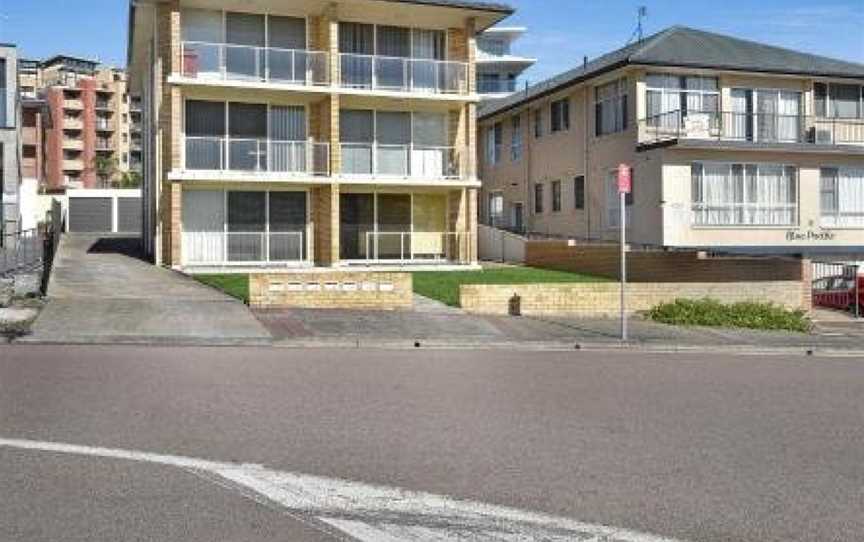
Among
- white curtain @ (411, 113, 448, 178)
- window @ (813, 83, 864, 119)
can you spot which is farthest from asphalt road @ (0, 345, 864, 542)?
window @ (813, 83, 864, 119)

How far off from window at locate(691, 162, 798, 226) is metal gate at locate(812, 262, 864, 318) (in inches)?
127

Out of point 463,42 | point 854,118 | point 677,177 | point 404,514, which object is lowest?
point 404,514

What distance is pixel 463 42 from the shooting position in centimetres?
3428

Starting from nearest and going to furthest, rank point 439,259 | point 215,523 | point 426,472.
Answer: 1. point 215,523
2. point 426,472
3. point 439,259

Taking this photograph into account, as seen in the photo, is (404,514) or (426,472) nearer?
(404,514)

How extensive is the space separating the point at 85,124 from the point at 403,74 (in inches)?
3688

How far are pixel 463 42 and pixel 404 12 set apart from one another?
97.4 inches

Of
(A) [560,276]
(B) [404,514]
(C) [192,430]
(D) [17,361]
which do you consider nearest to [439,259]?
(A) [560,276]

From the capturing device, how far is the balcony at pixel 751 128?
33.3m

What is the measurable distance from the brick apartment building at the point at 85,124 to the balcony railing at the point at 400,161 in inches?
3289

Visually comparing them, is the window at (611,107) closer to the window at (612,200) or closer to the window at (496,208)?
the window at (612,200)

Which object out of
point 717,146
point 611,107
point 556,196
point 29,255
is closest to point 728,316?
point 717,146

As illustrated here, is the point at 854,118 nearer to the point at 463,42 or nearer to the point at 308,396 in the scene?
the point at 463,42

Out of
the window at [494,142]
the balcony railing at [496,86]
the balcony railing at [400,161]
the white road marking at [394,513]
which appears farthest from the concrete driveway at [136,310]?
the balcony railing at [496,86]
